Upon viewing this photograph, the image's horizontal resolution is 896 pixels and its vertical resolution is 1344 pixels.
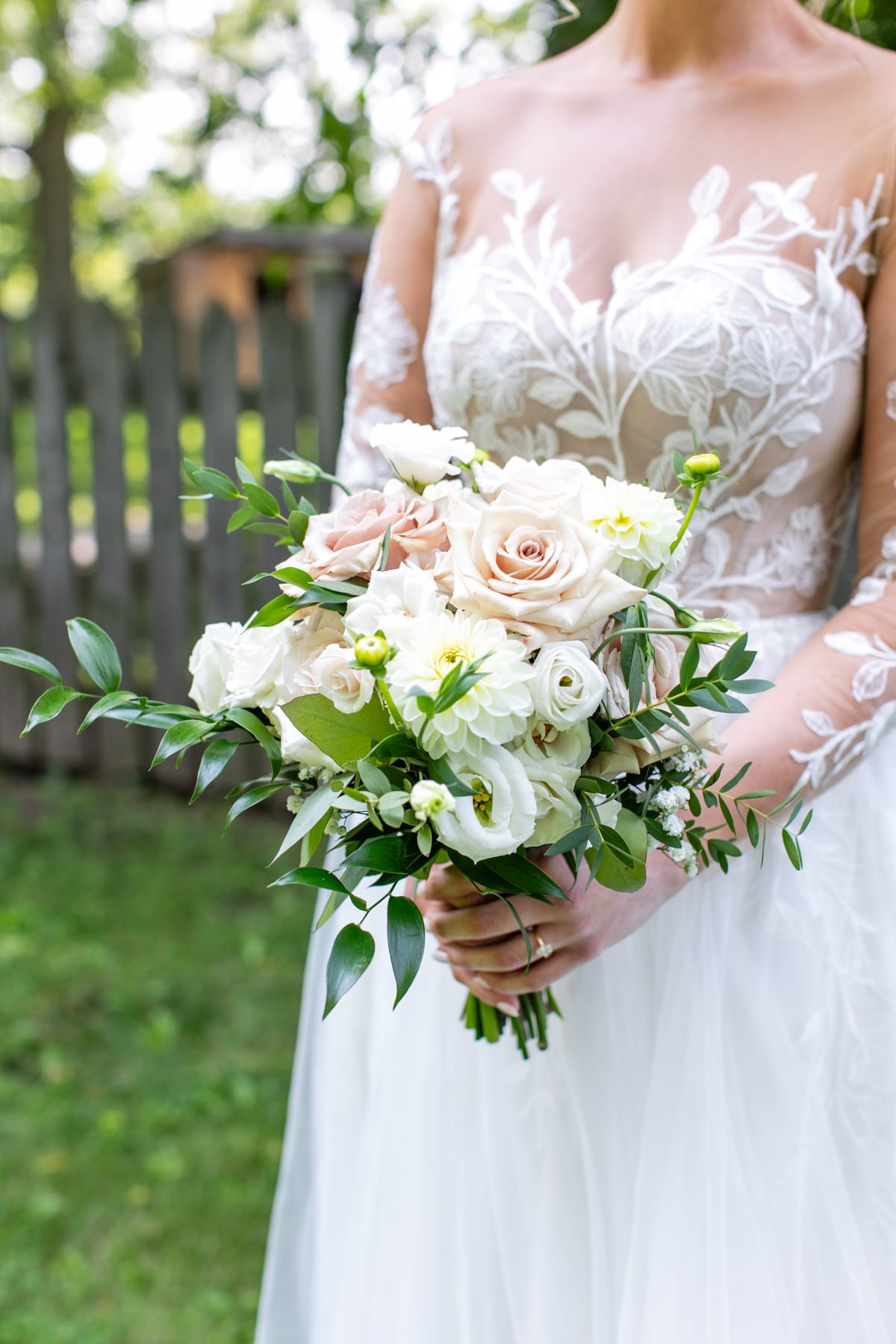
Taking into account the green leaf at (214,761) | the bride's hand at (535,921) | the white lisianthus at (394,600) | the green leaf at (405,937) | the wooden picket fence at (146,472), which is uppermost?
the white lisianthus at (394,600)

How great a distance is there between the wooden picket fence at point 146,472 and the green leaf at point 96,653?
325 centimetres

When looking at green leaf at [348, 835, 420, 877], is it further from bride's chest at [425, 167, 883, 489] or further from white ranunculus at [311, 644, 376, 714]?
bride's chest at [425, 167, 883, 489]

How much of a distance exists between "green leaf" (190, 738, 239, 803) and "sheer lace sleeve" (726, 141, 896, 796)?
617mm

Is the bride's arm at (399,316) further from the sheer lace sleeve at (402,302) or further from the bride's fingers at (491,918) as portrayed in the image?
the bride's fingers at (491,918)

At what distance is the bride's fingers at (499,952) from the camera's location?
4.12 feet

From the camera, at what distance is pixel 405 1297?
152 centimetres

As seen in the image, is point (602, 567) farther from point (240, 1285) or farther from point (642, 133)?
point (240, 1285)

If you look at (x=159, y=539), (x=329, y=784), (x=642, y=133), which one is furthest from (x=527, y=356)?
(x=159, y=539)

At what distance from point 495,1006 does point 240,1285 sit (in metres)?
1.52

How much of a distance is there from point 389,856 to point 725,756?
1.75 ft

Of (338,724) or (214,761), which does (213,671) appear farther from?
(338,724)

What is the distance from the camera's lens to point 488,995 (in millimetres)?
1370

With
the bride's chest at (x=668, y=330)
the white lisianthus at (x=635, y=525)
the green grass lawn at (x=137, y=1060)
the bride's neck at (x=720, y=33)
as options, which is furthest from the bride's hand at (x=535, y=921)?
the green grass lawn at (x=137, y=1060)

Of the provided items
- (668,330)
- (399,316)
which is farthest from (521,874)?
(399,316)
